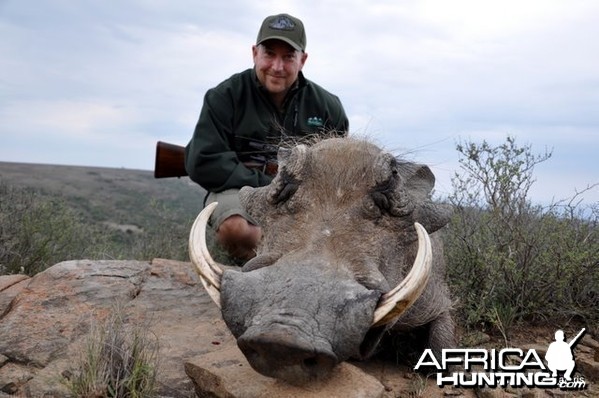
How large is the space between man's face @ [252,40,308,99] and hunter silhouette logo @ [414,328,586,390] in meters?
3.39

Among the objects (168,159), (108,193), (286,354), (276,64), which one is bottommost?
(108,193)

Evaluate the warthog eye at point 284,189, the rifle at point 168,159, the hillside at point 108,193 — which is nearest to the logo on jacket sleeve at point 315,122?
the rifle at point 168,159

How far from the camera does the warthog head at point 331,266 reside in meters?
2.37

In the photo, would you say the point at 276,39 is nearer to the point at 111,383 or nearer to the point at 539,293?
the point at 539,293

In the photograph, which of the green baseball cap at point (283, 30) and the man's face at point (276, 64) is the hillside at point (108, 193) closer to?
the man's face at point (276, 64)

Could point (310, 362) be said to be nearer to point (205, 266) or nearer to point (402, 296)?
point (402, 296)

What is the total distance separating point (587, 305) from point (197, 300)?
300 centimetres

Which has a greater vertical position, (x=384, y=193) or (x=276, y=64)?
(x=276, y=64)

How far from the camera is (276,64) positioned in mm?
5992

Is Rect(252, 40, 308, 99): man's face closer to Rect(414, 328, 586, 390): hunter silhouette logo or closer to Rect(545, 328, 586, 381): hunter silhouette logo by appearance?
Rect(414, 328, 586, 390): hunter silhouette logo

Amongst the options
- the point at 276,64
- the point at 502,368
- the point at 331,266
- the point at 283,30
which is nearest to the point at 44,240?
the point at 276,64

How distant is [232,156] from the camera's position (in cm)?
601

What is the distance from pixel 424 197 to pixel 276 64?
107 inches

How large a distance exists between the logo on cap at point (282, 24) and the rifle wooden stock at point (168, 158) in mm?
1908
